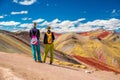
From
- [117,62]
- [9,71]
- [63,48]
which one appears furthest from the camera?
[63,48]

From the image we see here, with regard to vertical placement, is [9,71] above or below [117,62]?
above

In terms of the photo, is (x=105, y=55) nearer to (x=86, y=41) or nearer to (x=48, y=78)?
(x=86, y=41)

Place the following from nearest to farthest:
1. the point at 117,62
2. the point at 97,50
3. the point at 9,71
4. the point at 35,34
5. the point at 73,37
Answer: the point at 9,71 < the point at 35,34 < the point at 117,62 < the point at 97,50 < the point at 73,37

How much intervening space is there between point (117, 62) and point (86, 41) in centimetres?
4157

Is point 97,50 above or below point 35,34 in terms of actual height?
below

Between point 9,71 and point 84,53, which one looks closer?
point 9,71

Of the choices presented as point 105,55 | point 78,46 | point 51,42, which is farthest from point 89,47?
point 51,42

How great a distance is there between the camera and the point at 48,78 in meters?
12.5

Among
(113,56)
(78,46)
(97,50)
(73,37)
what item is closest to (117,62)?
(113,56)

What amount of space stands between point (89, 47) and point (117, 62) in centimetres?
2615

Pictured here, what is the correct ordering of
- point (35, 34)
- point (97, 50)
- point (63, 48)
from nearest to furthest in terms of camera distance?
point (35, 34) < point (97, 50) < point (63, 48)

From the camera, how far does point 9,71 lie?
40.2 feet

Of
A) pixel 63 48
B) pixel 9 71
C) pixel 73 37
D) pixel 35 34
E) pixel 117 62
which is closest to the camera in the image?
pixel 9 71

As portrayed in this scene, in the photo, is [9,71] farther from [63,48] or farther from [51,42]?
[63,48]
